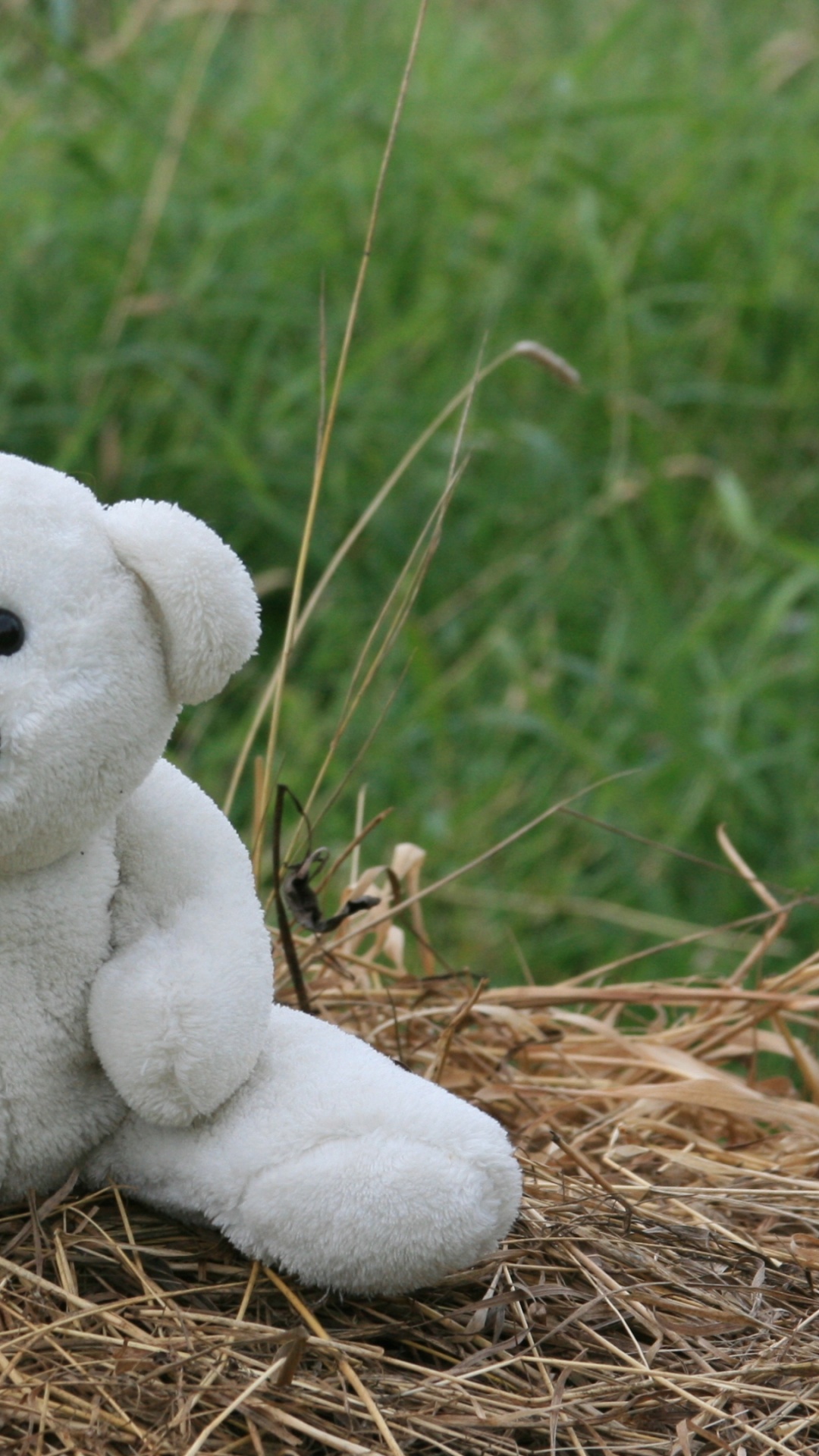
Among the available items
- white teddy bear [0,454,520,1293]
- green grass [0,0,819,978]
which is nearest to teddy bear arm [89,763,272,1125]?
white teddy bear [0,454,520,1293]

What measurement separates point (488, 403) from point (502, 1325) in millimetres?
2253

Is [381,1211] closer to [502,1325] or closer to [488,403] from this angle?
[502,1325]

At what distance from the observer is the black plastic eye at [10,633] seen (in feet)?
2.69

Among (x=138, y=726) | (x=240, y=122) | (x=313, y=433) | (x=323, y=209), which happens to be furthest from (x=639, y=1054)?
(x=240, y=122)

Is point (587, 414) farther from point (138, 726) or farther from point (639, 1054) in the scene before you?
point (138, 726)

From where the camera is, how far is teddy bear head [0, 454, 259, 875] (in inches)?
32.4

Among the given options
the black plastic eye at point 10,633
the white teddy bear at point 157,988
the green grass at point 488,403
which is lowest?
the green grass at point 488,403

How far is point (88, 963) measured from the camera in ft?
2.98

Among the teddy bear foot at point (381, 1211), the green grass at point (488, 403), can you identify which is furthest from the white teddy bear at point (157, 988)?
the green grass at point (488, 403)

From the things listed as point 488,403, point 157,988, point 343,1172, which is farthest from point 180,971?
point 488,403

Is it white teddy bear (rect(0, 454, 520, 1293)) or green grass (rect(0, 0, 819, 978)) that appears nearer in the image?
white teddy bear (rect(0, 454, 520, 1293))

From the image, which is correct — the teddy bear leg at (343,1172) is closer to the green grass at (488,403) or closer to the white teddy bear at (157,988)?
the white teddy bear at (157,988)

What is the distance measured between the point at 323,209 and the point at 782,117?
4.07 feet

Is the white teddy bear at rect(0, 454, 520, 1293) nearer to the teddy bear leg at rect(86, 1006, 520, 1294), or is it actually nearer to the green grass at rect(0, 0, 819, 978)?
the teddy bear leg at rect(86, 1006, 520, 1294)
